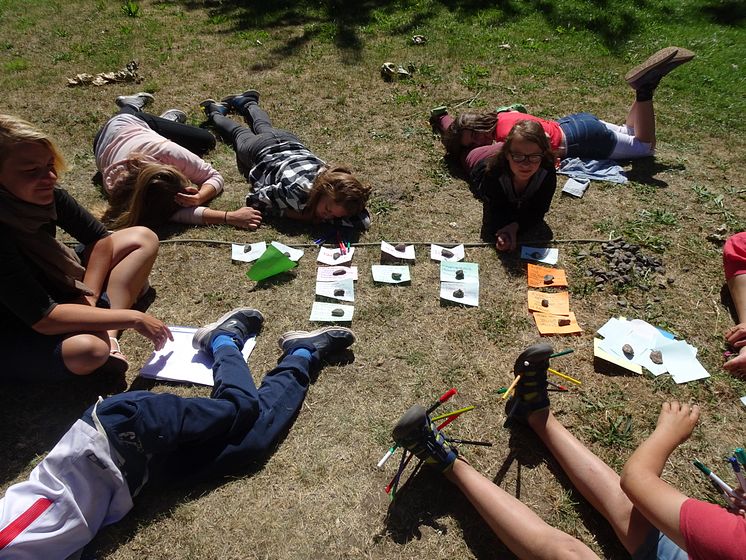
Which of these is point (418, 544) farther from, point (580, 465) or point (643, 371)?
point (643, 371)

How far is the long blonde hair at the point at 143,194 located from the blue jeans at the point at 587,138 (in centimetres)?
354

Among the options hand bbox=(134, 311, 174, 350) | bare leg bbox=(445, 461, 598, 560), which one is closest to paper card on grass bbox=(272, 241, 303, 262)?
hand bbox=(134, 311, 174, 350)

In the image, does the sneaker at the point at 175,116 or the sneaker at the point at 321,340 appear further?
the sneaker at the point at 175,116

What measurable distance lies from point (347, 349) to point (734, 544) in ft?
6.70

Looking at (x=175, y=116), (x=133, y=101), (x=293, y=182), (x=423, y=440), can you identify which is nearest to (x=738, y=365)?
(x=423, y=440)

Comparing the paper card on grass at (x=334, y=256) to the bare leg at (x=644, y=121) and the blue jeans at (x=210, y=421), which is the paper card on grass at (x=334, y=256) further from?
the bare leg at (x=644, y=121)

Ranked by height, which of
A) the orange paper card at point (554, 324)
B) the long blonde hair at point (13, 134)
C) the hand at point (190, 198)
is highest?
the long blonde hair at point (13, 134)

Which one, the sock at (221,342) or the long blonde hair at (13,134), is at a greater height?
the long blonde hair at (13,134)

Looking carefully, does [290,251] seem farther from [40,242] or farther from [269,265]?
[40,242]

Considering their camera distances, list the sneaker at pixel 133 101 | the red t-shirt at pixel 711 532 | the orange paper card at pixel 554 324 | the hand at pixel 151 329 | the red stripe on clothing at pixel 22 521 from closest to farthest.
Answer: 1. the red t-shirt at pixel 711 532
2. the red stripe on clothing at pixel 22 521
3. the hand at pixel 151 329
4. the orange paper card at pixel 554 324
5. the sneaker at pixel 133 101

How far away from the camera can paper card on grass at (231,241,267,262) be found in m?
3.63

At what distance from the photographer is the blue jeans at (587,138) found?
15.0 feet

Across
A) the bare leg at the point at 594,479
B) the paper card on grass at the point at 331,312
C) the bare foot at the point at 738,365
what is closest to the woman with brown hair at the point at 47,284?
the paper card on grass at the point at 331,312

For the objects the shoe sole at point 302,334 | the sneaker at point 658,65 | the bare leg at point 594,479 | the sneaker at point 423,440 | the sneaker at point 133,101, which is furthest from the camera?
the sneaker at point 133,101
